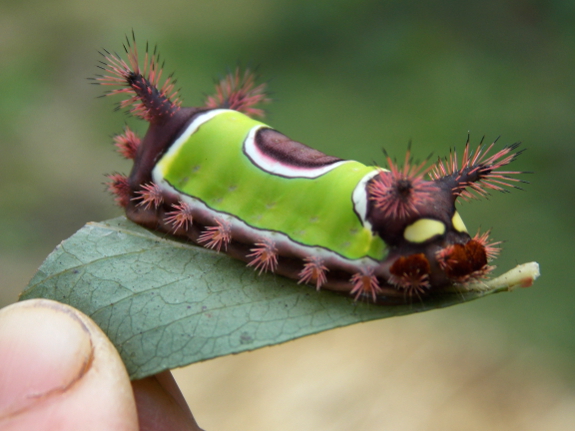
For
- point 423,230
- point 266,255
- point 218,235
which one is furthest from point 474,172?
point 218,235

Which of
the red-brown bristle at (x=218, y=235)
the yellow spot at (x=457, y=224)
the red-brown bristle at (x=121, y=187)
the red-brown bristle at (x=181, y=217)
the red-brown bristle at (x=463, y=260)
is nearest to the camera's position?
the red-brown bristle at (x=463, y=260)

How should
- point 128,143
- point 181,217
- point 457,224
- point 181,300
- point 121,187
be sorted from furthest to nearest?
1. point 128,143
2. point 121,187
3. point 181,217
4. point 181,300
5. point 457,224

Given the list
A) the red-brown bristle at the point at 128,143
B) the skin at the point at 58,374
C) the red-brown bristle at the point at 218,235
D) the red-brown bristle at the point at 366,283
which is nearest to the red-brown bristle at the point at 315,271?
the red-brown bristle at the point at 366,283

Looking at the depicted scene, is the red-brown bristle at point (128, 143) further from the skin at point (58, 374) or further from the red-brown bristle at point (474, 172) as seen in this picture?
the red-brown bristle at point (474, 172)

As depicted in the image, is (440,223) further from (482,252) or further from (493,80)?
(493,80)

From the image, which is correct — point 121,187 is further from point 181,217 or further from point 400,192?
point 400,192

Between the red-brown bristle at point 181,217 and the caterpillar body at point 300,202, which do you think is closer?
the caterpillar body at point 300,202
